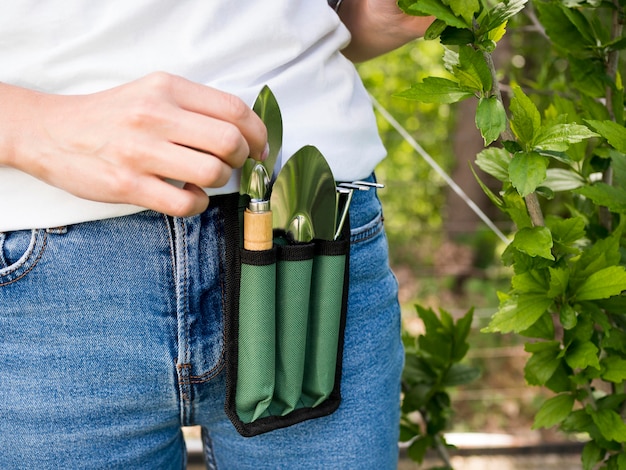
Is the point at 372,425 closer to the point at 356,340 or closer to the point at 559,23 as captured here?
the point at 356,340

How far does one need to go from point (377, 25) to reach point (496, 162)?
302 mm

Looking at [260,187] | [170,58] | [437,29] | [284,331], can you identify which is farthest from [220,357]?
[437,29]

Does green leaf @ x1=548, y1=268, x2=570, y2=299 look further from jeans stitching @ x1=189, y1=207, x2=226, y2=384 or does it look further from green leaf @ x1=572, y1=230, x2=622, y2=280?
jeans stitching @ x1=189, y1=207, x2=226, y2=384

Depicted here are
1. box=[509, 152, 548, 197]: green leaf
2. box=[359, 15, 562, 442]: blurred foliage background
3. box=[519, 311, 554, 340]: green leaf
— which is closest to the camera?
box=[509, 152, 548, 197]: green leaf

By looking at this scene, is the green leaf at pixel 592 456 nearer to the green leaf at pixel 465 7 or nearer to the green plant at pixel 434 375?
the green plant at pixel 434 375

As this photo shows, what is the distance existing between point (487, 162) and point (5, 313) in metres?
0.61

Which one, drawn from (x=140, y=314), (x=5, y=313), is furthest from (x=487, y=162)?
(x=5, y=313)

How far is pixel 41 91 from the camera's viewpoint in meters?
0.75

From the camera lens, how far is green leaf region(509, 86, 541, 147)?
0.79 meters

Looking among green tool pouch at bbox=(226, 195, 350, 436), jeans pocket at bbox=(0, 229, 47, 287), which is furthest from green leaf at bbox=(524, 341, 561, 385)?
jeans pocket at bbox=(0, 229, 47, 287)

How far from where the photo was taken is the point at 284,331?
82cm

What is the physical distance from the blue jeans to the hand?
0.29ft

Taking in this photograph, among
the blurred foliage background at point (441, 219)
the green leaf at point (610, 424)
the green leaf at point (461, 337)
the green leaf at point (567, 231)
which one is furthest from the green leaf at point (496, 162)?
the blurred foliage background at point (441, 219)

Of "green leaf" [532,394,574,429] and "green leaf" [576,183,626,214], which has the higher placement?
"green leaf" [576,183,626,214]
